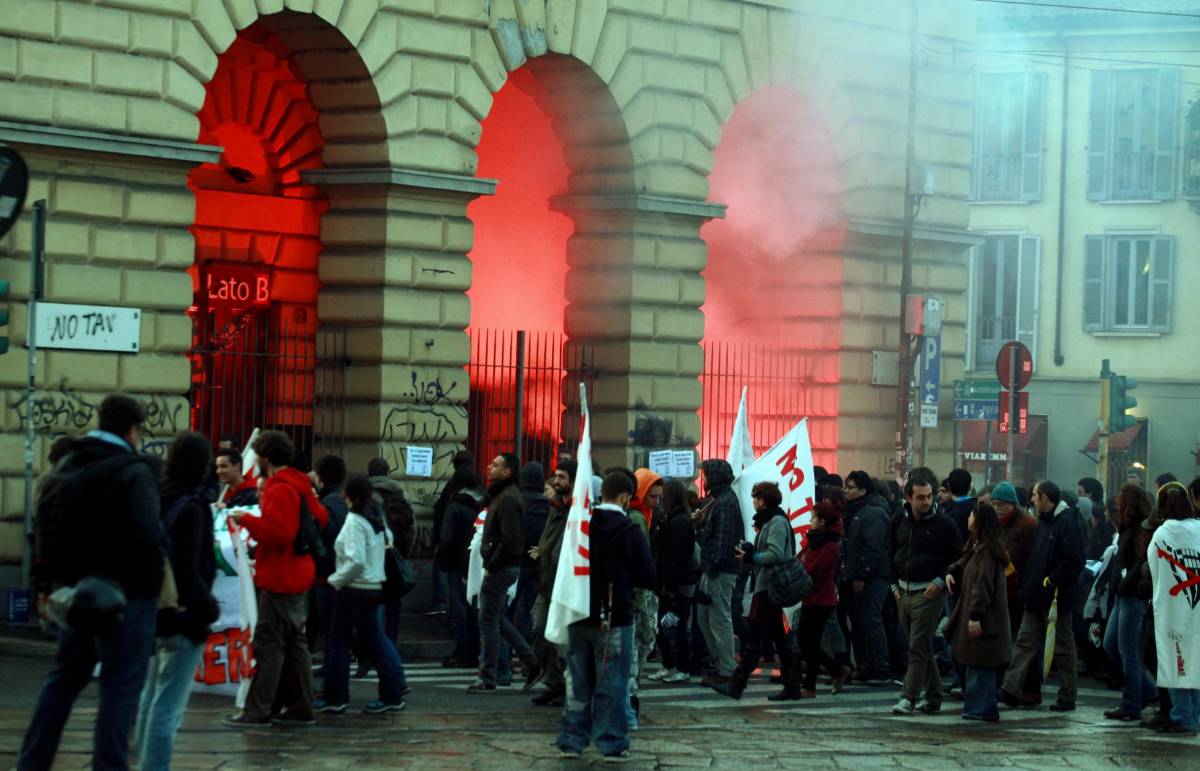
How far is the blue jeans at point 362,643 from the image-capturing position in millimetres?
13742

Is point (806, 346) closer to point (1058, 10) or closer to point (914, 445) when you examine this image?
point (914, 445)

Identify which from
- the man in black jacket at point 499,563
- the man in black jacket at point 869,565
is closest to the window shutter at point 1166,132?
the man in black jacket at point 869,565

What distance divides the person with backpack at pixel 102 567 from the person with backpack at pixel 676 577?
25.1 ft

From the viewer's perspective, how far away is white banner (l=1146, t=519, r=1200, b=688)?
1422 cm

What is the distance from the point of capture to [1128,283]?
140 feet

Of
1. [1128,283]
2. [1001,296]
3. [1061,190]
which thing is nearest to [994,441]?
[1001,296]

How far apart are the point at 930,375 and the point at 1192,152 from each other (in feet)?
61.0

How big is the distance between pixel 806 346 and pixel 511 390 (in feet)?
14.7

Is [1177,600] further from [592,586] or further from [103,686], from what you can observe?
[103,686]

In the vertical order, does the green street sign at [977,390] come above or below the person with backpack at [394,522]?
above

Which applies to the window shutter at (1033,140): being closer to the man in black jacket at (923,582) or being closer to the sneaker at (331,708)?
the man in black jacket at (923,582)

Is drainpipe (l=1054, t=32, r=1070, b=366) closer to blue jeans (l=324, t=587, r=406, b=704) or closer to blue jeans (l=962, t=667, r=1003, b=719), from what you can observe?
blue jeans (l=962, t=667, r=1003, b=719)

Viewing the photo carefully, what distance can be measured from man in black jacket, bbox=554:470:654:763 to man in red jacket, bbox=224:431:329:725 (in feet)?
5.65

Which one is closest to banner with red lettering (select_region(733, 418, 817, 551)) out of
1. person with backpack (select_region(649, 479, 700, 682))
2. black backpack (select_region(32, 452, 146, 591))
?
person with backpack (select_region(649, 479, 700, 682))
